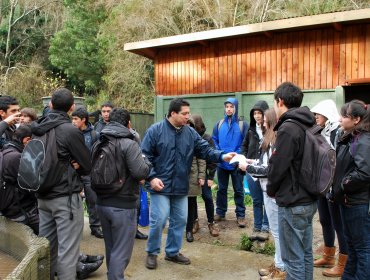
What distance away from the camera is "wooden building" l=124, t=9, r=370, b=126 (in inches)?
343

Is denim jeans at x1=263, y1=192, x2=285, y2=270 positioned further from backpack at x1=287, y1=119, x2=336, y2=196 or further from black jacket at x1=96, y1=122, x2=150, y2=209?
black jacket at x1=96, y1=122, x2=150, y2=209

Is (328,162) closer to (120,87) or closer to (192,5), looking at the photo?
(192,5)

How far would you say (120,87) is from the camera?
75.3ft

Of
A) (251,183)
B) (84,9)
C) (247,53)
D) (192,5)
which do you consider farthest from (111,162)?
(84,9)

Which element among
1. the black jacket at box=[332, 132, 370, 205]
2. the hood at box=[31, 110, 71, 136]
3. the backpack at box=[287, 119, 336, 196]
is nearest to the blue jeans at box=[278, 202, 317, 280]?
the backpack at box=[287, 119, 336, 196]

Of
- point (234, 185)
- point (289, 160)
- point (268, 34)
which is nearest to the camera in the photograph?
point (289, 160)

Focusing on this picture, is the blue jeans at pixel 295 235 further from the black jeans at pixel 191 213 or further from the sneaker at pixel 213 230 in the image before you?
the sneaker at pixel 213 230

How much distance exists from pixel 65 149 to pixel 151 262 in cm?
198

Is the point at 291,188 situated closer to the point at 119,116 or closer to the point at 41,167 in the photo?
the point at 119,116

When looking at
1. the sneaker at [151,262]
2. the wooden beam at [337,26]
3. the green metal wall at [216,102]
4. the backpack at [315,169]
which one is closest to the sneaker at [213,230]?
the sneaker at [151,262]

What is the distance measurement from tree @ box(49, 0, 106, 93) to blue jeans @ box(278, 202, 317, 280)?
21572 mm

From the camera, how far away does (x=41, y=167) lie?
393cm

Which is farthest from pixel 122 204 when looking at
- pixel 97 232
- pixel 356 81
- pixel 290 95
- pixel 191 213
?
pixel 356 81

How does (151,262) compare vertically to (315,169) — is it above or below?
below
